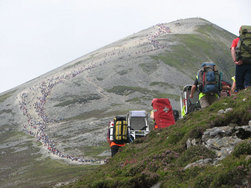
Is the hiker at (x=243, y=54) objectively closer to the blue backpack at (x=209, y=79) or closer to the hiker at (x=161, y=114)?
the blue backpack at (x=209, y=79)

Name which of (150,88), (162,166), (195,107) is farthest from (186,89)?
(150,88)

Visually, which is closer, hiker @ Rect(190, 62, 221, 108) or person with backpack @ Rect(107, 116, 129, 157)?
hiker @ Rect(190, 62, 221, 108)

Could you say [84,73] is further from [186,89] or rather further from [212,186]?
[212,186]

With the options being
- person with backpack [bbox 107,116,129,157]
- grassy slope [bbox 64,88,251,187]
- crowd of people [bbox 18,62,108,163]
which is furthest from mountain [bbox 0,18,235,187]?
grassy slope [bbox 64,88,251,187]

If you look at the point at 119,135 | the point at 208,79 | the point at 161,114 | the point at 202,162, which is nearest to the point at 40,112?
the point at 161,114

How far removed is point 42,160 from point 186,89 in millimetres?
74648

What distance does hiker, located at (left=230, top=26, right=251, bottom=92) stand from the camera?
12.8 metres

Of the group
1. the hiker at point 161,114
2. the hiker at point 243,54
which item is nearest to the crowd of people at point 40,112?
the hiker at point 161,114

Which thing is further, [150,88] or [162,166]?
[150,88]

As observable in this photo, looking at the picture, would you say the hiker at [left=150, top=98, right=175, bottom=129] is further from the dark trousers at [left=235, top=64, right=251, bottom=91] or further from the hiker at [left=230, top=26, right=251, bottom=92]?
the hiker at [left=230, top=26, right=251, bottom=92]

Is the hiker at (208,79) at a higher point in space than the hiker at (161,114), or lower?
higher

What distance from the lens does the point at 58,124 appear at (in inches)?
5157

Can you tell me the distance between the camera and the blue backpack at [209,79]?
1451 cm

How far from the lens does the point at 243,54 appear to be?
42.8 ft
